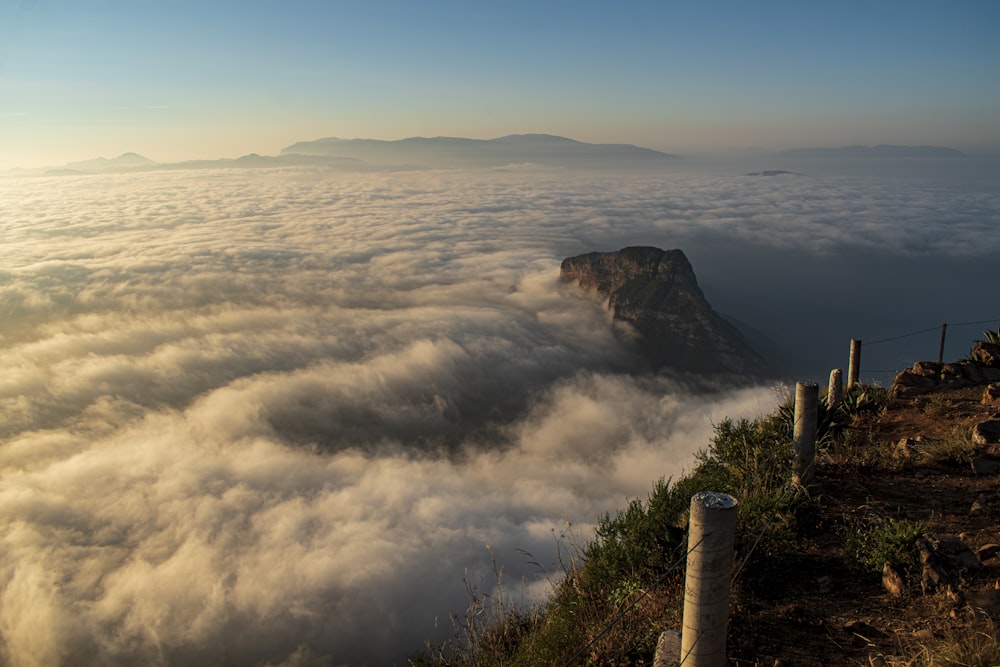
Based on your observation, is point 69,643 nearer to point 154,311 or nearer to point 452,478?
point 452,478

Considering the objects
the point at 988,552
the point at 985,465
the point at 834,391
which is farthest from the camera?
the point at 834,391

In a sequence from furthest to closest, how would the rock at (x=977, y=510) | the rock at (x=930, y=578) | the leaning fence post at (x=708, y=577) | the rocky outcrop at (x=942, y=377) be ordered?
1. the rocky outcrop at (x=942, y=377)
2. the rock at (x=977, y=510)
3. the rock at (x=930, y=578)
4. the leaning fence post at (x=708, y=577)

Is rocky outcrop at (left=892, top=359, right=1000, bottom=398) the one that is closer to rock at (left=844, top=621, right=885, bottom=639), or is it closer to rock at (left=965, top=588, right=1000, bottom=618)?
rock at (left=965, top=588, right=1000, bottom=618)

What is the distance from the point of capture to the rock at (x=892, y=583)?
14.0 ft

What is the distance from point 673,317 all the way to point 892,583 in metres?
119

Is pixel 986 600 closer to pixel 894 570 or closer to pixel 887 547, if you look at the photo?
pixel 894 570

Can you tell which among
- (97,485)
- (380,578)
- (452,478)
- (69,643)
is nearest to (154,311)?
(97,485)

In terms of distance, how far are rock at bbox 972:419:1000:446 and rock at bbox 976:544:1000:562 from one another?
211 cm

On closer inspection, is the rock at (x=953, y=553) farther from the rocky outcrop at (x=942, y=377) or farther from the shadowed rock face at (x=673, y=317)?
the shadowed rock face at (x=673, y=317)

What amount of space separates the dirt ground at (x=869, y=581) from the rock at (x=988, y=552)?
2 centimetres

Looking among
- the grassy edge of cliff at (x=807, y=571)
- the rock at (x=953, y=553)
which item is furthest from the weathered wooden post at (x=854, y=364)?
the rock at (x=953, y=553)

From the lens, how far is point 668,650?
12.0ft

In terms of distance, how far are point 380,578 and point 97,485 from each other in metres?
33.1

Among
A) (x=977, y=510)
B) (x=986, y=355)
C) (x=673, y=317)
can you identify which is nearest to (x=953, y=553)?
(x=977, y=510)
